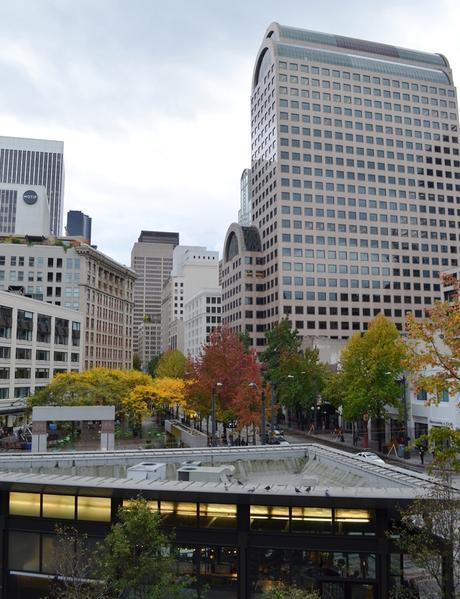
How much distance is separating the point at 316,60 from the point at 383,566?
12823 centimetres

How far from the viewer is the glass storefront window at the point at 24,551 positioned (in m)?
18.1

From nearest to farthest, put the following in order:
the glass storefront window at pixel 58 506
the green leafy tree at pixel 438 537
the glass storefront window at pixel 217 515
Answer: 1. the green leafy tree at pixel 438 537
2. the glass storefront window at pixel 217 515
3. the glass storefront window at pixel 58 506

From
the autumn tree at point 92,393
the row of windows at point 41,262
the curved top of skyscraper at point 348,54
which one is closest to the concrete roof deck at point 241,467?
the autumn tree at point 92,393

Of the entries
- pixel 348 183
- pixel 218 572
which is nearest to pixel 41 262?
pixel 348 183

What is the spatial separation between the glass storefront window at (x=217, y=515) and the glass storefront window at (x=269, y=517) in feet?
1.99

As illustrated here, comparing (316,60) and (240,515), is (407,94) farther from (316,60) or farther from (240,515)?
(240,515)

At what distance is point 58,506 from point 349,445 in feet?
150

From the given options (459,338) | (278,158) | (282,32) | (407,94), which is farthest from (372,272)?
(459,338)

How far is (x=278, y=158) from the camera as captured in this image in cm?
12156

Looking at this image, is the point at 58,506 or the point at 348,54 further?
the point at 348,54

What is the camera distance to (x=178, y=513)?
17000 millimetres

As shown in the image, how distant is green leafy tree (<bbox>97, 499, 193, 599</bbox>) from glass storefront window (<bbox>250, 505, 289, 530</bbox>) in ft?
8.73

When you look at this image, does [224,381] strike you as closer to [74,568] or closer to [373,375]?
[373,375]

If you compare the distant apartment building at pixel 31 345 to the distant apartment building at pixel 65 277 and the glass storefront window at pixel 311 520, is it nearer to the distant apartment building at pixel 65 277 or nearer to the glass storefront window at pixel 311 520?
the distant apartment building at pixel 65 277
